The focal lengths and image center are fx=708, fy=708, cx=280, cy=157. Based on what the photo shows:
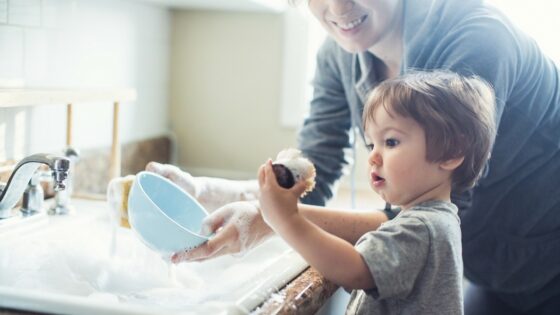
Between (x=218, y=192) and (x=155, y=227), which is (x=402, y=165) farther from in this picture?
(x=218, y=192)

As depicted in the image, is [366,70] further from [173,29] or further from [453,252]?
[173,29]

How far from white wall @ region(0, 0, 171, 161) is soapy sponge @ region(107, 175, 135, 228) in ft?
0.77

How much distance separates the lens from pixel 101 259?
115 centimetres

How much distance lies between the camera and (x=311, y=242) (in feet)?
2.60

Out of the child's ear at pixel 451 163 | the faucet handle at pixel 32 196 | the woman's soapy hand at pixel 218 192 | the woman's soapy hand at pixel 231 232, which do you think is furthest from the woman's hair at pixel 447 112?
the faucet handle at pixel 32 196

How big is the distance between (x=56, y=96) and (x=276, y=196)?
631 millimetres

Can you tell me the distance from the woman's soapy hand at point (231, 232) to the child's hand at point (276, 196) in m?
0.20

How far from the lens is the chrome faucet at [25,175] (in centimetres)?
104

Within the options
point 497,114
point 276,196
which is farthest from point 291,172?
point 497,114

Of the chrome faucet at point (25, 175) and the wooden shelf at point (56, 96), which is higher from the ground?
the wooden shelf at point (56, 96)

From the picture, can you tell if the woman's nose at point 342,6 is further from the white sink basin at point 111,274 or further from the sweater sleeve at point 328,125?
the white sink basin at point 111,274

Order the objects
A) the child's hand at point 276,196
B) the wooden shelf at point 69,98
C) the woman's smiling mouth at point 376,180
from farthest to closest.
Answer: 1. the wooden shelf at point 69,98
2. the woman's smiling mouth at point 376,180
3. the child's hand at point 276,196

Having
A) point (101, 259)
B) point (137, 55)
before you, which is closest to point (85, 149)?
point (137, 55)

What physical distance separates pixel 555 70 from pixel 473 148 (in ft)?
1.31
